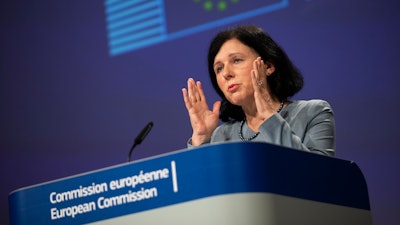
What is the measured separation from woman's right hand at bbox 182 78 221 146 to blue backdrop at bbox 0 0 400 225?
1.05 m

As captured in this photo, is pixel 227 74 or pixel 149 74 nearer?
pixel 227 74

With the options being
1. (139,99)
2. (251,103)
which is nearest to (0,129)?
(139,99)

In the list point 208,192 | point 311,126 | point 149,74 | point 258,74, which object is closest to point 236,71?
point 258,74

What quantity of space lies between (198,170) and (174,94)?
2352mm

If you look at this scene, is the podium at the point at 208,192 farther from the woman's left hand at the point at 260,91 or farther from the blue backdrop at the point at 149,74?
the blue backdrop at the point at 149,74

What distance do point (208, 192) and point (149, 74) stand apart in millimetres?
2532

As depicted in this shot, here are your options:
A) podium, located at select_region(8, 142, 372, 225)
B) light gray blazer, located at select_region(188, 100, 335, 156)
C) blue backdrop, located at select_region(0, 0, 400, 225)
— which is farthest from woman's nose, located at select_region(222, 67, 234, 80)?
blue backdrop, located at select_region(0, 0, 400, 225)

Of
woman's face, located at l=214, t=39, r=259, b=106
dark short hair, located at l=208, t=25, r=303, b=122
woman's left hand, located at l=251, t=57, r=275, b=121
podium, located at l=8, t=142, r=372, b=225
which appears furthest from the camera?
dark short hair, located at l=208, t=25, r=303, b=122

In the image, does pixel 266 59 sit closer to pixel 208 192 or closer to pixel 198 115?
pixel 198 115

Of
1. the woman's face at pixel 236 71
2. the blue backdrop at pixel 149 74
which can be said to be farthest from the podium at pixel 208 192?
the blue backdrop at pixel 149 74

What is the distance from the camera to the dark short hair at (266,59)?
310cm

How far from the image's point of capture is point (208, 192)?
6.93ft

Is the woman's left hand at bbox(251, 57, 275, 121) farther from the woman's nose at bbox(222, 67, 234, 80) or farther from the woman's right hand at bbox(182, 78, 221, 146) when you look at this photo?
the woman's right hand at bbox(182, 78, 221, 146)

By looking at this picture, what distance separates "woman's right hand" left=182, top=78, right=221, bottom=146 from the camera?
9.86 ft
